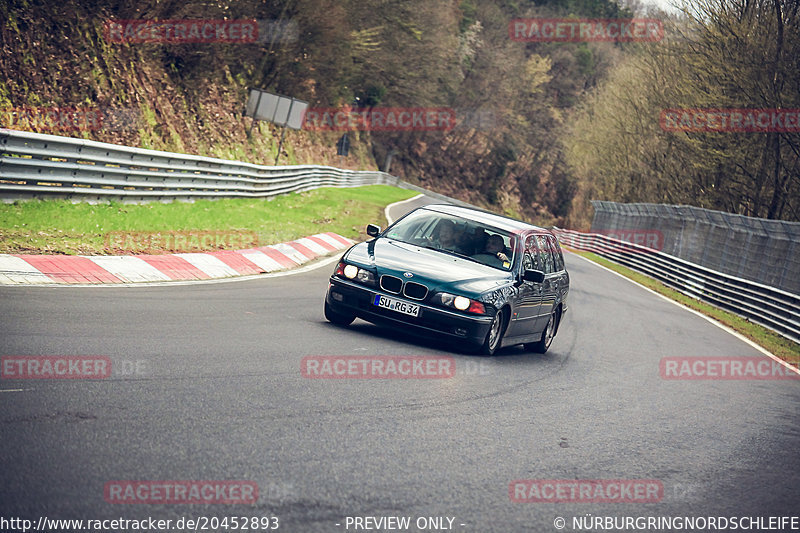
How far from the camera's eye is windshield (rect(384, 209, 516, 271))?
1074 cm

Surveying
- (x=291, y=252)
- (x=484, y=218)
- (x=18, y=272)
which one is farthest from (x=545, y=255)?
(x=291, y=252)

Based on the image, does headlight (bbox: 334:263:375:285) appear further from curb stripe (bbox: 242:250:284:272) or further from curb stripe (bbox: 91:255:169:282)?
curb stripe (bbox: 242:250:284:272)

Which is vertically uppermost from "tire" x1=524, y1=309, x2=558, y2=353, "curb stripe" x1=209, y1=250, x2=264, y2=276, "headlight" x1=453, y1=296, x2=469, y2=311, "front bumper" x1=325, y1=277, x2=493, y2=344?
"headlight" x1=453, y1=296, x2=469, y2=311

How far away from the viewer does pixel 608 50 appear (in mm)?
114625

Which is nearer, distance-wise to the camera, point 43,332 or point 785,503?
point 785,503

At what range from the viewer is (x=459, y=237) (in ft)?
36.0

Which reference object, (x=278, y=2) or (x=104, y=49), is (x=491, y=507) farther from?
(x=278, y=2)

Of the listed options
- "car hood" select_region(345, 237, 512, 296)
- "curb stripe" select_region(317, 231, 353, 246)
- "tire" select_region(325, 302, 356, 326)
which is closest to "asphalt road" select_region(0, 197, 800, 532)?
"tire" select_region(325, 302, 356, 326)


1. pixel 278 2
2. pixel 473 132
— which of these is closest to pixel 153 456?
pixel 278 2

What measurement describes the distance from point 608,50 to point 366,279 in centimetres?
11102

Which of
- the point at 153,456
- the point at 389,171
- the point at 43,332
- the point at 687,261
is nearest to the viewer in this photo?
the point at 153,456

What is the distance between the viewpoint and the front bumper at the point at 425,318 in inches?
379

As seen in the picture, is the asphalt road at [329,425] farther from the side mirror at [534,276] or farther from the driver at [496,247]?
the driver at [496,247]

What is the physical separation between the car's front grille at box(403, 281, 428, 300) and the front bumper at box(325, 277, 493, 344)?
0.17ft
